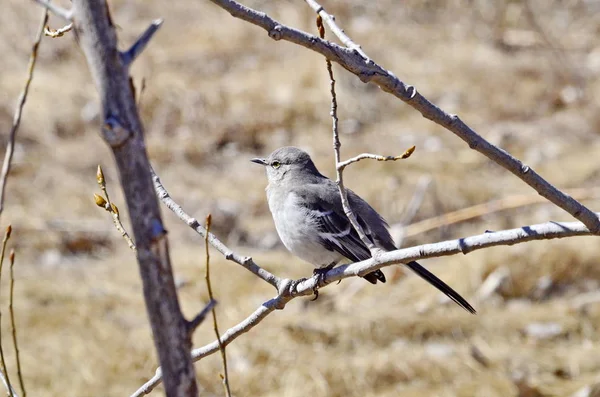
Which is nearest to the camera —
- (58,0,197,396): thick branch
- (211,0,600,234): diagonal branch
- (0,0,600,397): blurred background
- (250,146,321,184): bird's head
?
(58,0,197,396): thick branch

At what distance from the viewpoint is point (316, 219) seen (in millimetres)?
4027

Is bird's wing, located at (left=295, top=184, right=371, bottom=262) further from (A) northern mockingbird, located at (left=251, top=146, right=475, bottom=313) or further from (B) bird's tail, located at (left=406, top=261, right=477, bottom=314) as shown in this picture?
(B) bird's tail, located at (left=406, top=261, right=477, bottom=314)

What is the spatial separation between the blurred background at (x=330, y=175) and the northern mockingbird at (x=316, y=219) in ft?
5.73

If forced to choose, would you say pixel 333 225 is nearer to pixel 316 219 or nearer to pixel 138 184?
pixel 316 219

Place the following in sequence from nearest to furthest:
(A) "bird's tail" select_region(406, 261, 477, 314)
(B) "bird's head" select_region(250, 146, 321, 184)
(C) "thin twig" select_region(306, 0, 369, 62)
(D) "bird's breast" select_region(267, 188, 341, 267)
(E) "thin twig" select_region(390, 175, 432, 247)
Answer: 1. (C) "thin twig" select_region(306, 0, 369, 62)
2. (A) "bird's tail" select_region(406, 261, 477, 314)
3. (D) "bird's breast" select_region(267, 188, 341, 267)
4. (B) "bird's head" select_region(250, 146, 321, 184)
5. (E) "thin twig" select_region(390, 175, 432, 247)

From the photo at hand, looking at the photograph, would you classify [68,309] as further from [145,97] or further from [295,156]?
[145,97]

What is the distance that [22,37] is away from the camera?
35.4ft

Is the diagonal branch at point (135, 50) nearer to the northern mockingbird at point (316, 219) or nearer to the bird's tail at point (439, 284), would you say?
the bird's tail at point (439, 284)

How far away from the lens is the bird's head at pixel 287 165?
4.47m

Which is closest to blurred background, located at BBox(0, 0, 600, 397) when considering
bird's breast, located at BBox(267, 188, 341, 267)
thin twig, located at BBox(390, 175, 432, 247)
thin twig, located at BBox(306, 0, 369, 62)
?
thin twig, located at BBox(390, 175, 432, 247)

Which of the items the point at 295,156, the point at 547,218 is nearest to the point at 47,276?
the point at 295,156

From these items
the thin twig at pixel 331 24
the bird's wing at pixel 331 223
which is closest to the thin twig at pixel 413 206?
the bird's wing at pixel 331 223

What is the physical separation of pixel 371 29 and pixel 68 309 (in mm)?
6836

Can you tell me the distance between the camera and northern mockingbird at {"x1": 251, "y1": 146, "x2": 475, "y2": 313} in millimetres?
3938
